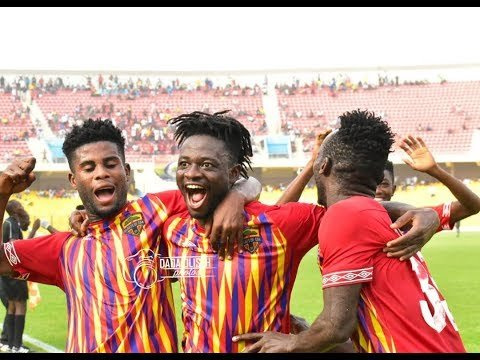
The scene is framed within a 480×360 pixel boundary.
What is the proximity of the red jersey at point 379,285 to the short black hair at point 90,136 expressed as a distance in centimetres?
153

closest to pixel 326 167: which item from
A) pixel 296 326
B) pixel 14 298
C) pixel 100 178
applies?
pixel 296 326

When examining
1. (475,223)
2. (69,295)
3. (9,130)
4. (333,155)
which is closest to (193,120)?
(333,155)

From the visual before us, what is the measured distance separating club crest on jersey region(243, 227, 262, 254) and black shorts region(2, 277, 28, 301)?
6385mm

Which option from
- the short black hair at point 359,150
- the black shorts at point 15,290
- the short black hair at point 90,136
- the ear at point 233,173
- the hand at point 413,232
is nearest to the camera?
the hand at point 413,232

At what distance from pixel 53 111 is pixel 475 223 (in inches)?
1027

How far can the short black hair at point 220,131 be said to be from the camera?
3895mm

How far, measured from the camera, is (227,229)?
11.7 ft

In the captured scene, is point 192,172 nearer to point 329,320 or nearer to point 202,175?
point 202,175

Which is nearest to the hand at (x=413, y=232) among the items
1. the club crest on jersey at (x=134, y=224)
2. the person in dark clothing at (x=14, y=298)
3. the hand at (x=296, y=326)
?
the hand at (x=296, y=326)

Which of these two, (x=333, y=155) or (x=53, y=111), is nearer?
(x=333, y=155)

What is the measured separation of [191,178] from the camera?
144 inches

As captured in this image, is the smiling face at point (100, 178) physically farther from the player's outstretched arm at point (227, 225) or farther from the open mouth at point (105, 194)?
the player's outstretched arm at point (227, 225)

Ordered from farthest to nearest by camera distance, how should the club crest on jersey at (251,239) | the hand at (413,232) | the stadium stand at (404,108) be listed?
1. the stadium stand at (404,108)
2. the club crest on jersey at (251,239)
3. the hand at (413,232)

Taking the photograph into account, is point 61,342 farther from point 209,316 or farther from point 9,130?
point 9,130
